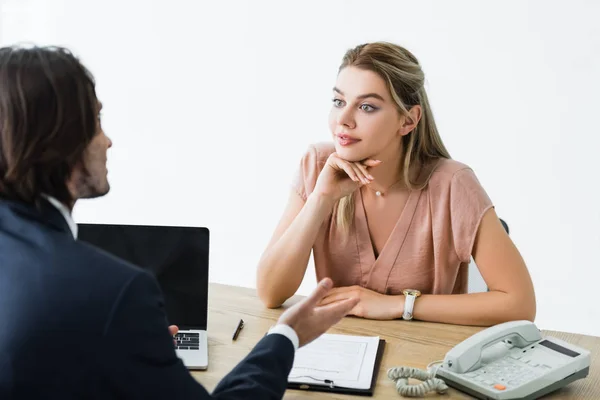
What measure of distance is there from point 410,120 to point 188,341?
2.81ft

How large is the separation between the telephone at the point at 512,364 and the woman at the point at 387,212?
315mm

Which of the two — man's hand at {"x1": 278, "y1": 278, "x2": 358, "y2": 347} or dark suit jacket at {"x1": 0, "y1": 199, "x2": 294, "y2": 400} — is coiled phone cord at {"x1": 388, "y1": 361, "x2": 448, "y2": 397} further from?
dark suit jacket at {"x1": 0, "y1": 199, "x2": 294, "y2": 400}

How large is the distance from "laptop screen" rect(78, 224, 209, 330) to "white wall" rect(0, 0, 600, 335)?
213 centimetres

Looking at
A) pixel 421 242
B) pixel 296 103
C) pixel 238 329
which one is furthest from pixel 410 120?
pixel 296 103

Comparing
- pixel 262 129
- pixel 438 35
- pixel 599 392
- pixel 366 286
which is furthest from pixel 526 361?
pixel 262 129

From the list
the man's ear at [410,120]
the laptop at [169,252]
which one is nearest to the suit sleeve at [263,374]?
the laptop at [169,252]

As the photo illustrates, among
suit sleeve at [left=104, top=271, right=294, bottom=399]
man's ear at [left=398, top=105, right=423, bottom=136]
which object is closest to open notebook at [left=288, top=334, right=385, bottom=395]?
suit sleeve at [left=104, top=271, right=294, bottom=399]

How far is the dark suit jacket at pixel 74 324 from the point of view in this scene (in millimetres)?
1091

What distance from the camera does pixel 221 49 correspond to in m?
4.11

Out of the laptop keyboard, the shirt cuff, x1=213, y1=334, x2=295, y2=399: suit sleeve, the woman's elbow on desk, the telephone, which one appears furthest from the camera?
the woman's elbow on desk

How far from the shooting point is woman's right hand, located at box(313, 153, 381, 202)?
2.18m

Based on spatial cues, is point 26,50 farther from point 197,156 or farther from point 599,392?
point 197,156

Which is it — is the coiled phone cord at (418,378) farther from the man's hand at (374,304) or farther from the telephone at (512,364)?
the man's hand at (374,304)

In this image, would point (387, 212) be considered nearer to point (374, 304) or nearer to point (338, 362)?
point (374, 304)
